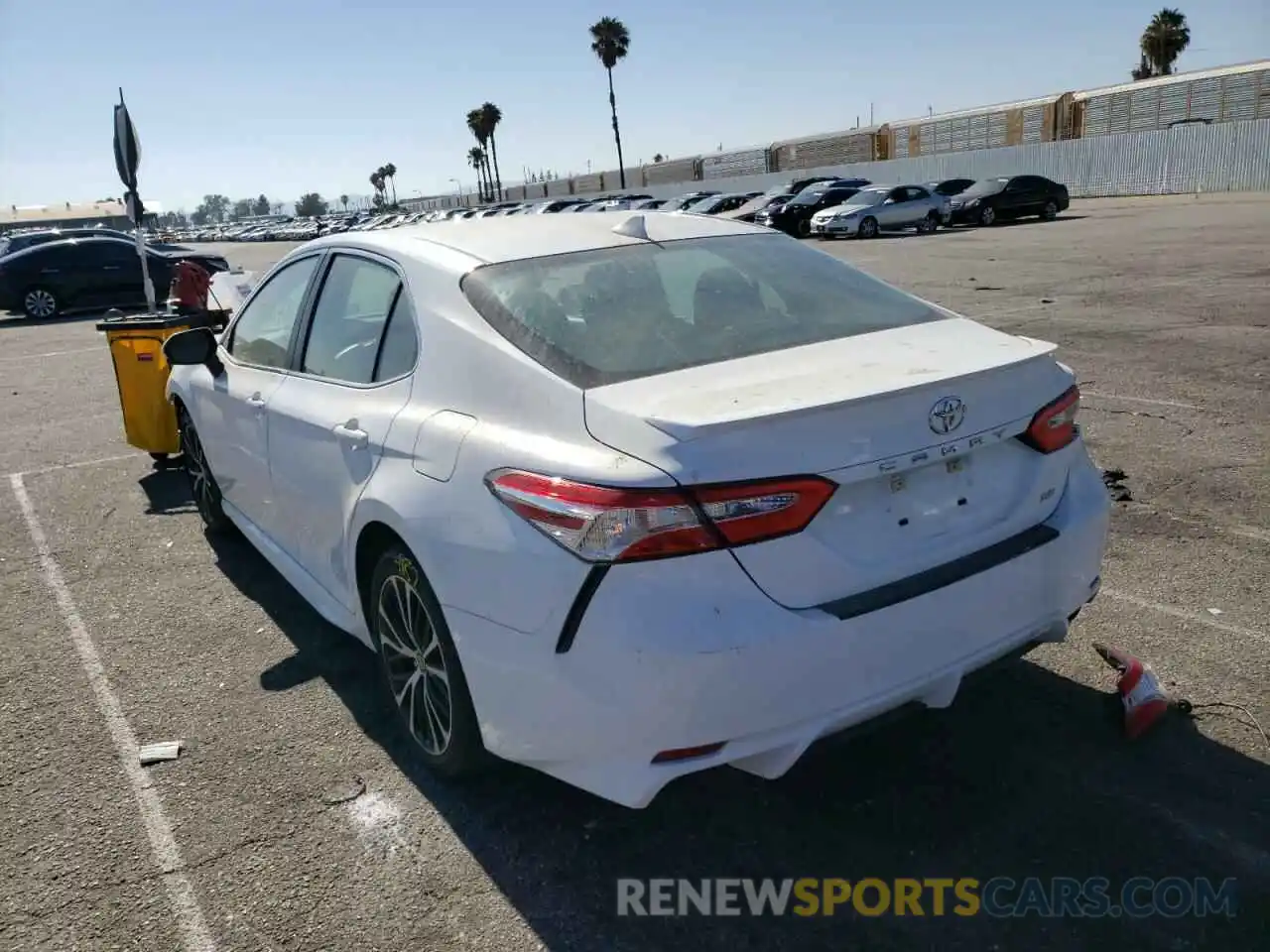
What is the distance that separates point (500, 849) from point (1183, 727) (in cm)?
219

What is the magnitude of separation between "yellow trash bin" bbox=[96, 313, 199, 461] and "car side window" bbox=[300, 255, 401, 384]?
3.62 meters

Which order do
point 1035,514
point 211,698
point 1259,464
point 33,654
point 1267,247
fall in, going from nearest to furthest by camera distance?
point 1035,514 → point 211,698 → point 33,654 → point 1259,464 → point 1267,247

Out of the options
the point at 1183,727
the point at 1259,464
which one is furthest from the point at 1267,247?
the point at 1183,727

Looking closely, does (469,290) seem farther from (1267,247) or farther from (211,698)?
(1267,247)

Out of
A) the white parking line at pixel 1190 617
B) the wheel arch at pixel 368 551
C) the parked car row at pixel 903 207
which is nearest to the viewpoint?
the wheel arch at pixel 368 551

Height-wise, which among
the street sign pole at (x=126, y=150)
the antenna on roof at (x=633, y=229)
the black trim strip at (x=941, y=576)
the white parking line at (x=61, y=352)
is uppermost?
the street sign pole at (x=126, y=150)

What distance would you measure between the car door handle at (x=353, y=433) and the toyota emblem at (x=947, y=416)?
1.72 m

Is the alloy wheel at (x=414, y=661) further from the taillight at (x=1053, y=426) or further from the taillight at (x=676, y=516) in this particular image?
the taillight at (x=1053, y=426)

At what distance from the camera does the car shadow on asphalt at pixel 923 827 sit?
2.53 m

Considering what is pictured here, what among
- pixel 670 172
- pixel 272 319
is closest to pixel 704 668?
pixel 272 319

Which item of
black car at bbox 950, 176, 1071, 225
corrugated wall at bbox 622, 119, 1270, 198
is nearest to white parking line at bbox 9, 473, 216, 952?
black car at bbox 950, 176, 1071, 225

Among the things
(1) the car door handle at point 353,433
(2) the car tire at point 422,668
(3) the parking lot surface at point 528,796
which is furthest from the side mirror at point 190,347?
(2) the car tire at point 422,668

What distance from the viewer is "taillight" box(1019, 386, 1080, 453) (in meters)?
2.87

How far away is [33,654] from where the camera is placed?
4473 millimetres
